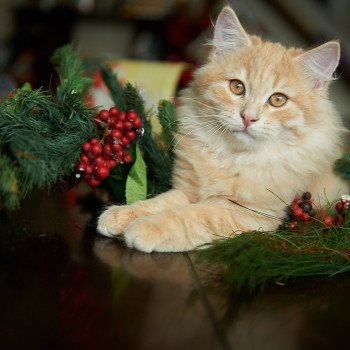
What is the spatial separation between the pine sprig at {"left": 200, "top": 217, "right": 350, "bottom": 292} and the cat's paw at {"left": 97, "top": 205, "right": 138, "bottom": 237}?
21 centimetres

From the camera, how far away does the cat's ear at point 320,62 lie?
43.8 inches

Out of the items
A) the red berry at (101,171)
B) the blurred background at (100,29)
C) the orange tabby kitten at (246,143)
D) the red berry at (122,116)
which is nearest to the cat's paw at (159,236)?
the orange tabby kitten at (246,143)

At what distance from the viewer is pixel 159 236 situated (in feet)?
3.24

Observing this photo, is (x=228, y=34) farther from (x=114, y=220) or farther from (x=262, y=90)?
(x=114, y=220)

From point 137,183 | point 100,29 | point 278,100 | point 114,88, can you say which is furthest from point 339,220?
point 100,29

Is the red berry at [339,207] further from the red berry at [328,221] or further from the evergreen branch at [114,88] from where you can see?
the evergreen branch at [114,88]

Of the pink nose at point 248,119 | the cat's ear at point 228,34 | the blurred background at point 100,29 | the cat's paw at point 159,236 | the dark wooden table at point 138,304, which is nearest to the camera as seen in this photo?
the dark wooden table at point 138,304

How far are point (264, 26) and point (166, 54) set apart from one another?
1208 mm

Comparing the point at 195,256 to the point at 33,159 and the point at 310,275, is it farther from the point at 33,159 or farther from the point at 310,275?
the point at 33,159

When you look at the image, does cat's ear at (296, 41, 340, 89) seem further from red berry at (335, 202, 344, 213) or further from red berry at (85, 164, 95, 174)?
red berry at (85, 164, 95, 174)

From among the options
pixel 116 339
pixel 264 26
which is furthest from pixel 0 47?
pixel 116 339

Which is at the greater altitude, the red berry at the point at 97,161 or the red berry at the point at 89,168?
the red berry at the point at 97,161

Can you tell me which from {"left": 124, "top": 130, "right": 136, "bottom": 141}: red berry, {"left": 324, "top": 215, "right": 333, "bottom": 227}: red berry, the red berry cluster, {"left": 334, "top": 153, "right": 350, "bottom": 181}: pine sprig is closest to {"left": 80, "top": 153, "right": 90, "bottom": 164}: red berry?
the red berry cluster

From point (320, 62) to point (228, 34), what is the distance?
25 centimetres
